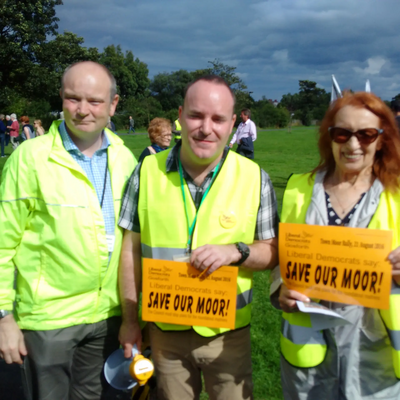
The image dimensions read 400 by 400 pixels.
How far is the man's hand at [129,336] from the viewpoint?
2.51m

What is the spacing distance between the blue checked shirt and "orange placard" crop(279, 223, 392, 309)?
98 cm

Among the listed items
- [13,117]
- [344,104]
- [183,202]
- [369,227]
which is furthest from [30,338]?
[13,117]

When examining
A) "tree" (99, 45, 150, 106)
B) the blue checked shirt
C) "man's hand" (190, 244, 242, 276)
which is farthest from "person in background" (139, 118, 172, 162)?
"tree" (99, 45, 150, 106)

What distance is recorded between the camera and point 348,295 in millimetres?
2051

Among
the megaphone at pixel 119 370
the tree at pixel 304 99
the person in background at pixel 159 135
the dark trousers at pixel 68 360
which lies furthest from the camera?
the tree at pixel 304 99

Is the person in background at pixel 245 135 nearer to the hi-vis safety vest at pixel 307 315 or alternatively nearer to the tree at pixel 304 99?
the hi-vis safety vest at pixel 307 315

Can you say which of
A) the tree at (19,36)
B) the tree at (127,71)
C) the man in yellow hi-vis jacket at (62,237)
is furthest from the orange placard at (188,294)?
the tree at (127,71)

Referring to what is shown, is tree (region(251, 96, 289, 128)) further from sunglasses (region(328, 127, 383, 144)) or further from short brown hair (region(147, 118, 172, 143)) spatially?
sunglasses (region(328, 127, 383, 144))

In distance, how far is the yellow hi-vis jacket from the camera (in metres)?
2.33

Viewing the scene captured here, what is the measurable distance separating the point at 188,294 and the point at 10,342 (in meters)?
1.02

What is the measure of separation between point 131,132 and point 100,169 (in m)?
43.0

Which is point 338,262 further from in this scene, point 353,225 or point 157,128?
point 157,128

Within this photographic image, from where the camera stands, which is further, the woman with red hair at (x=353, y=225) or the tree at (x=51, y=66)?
the tree at (x=51, y=66)

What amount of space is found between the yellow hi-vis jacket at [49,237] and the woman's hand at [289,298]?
0.97 meters
